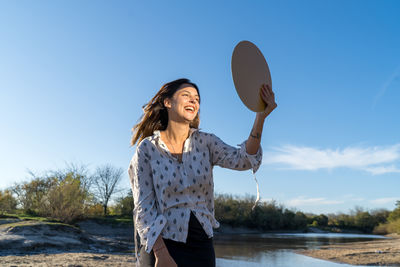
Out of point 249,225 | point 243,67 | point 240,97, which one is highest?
point 243,67

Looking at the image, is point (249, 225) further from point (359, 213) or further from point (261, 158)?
point (261, 158)

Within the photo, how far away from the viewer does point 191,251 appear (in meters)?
1.88

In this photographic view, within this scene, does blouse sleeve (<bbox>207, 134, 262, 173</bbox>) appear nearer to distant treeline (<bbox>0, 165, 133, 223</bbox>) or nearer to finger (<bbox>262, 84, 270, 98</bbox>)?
finger (<bbox>262, 84, 270, 98</bbox>)

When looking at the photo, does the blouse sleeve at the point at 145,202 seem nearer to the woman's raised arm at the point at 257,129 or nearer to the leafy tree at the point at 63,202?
the woman's raised arm at the point at 257,129

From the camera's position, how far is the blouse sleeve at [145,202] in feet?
6.03

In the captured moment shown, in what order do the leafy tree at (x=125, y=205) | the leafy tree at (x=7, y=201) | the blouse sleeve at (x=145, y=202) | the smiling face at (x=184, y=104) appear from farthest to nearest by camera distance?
1. the leafy tree at (x=125, y=205)
2. the leafy tree at (x=7, y=201)
3. the smiling face at (x=184, y=104)
4. the blouse sleeve at (x=145, y=202)

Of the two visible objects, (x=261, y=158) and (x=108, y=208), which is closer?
(x=261, y=158)

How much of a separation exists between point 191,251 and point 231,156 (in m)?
0.62

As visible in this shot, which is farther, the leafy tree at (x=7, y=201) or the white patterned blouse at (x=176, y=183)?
the leafy tree at (x=7, y=201)

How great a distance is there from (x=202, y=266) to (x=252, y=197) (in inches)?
1914

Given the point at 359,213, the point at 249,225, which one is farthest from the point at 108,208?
the point at 359,213

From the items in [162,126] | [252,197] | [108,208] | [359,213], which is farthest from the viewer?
[359,213]

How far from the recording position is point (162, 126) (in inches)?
94.2

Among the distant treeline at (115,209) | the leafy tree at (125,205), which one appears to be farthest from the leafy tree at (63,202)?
the leafy tree at (125,205)
